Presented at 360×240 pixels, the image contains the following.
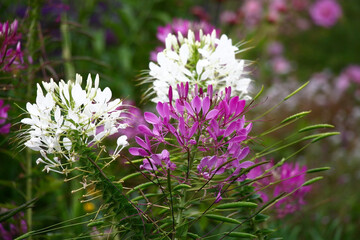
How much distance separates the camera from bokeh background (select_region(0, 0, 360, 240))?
2.84 ft

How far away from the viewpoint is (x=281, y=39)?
161 inches

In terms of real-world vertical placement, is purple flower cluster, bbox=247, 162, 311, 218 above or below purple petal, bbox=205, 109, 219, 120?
below

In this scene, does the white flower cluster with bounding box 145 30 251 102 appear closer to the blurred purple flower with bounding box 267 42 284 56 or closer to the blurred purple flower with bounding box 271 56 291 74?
the blurred purple flower with bounding box 271 56 291 74

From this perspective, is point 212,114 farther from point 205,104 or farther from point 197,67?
point 197,67

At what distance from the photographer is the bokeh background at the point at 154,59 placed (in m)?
0.87

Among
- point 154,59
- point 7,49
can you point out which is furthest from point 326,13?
point 7,49

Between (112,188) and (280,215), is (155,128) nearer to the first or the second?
(112,188)

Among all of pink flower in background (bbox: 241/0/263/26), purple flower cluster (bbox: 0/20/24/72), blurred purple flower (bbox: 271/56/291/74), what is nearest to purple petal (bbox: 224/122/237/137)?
purple flower cluster (bbox: 0/20/24/72)

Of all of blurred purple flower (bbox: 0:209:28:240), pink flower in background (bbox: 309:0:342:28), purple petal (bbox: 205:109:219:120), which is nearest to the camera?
purple petal (bbox: 205:109:219:120)

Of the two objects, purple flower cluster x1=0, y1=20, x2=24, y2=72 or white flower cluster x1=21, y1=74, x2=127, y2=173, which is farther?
purple flower cluster x1=0, y1=20, x2=24, y2=72

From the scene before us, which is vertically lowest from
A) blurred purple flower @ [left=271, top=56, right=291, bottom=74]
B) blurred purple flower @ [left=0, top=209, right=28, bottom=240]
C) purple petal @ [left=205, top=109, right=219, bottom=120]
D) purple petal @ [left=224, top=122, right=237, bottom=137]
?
blurred purple flower @ [left=0, top=209, right=28, bottom=240]

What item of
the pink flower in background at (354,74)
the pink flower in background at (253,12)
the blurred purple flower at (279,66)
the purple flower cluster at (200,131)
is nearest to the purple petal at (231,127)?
A: the purple flower cluster at (200,131)

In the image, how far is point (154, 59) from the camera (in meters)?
1.03

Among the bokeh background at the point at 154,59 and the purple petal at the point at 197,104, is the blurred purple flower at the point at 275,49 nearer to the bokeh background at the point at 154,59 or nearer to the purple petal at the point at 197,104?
the bokeh background at the point at 154,59
